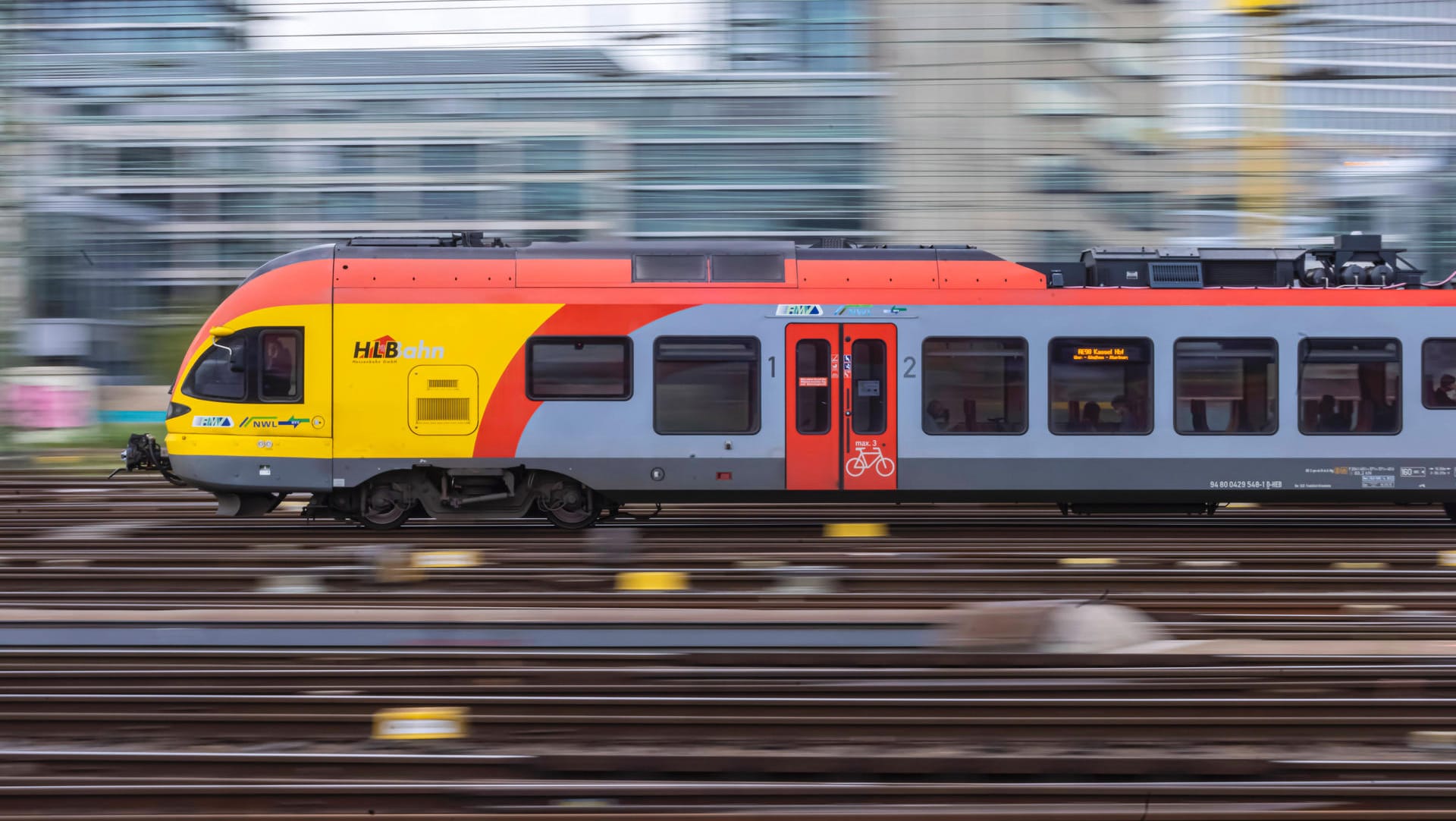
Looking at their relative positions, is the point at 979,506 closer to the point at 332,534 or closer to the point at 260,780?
the point at 332,534

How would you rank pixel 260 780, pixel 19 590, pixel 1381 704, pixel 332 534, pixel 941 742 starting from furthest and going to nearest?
pixel 332 534 < pixel 19 590 < pixel 1381 704 < pixel 941 742 < pixel 260 780

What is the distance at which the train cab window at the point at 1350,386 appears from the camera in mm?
11578

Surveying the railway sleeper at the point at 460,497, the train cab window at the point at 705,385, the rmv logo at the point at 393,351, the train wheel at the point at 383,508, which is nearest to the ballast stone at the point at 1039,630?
the train cab window at the point at 705,385

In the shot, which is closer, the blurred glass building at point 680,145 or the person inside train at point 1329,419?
the person inside train at point 1329,419

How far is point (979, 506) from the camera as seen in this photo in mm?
14164

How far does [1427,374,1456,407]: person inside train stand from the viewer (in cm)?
1162

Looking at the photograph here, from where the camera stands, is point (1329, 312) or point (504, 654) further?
point (1329, 312)

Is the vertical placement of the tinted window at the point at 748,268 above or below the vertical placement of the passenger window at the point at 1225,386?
above

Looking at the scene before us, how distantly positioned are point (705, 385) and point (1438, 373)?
280 inches

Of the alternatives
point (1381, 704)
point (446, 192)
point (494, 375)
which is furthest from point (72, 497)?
point (446, 192)

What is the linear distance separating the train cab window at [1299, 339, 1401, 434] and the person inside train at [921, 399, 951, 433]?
11.3 ft

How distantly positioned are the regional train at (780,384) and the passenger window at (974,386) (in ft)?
0.07

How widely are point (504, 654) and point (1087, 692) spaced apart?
296 centimetres

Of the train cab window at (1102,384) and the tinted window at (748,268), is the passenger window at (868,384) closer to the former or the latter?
the tinted window at (748,268)
